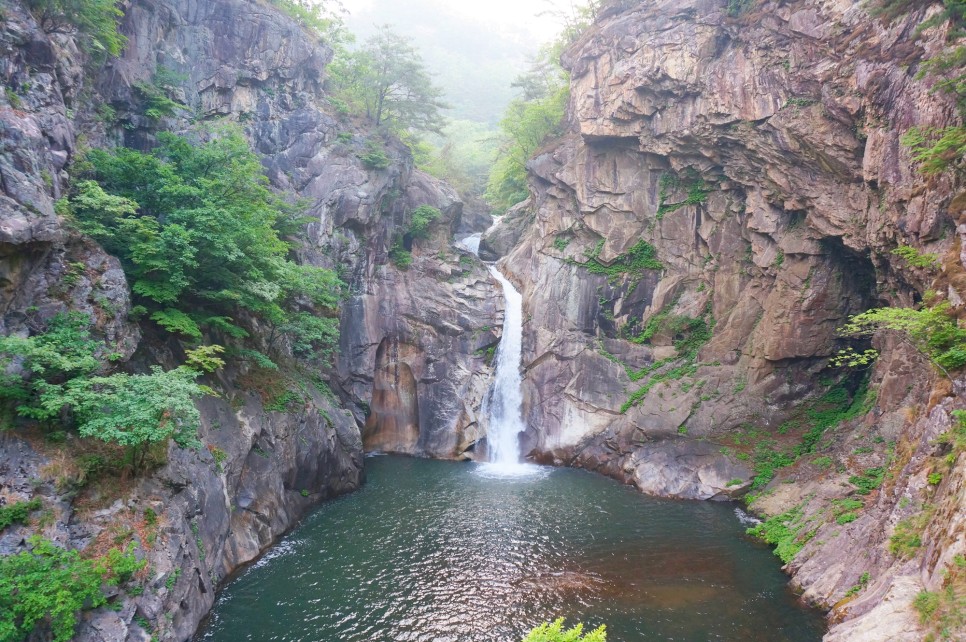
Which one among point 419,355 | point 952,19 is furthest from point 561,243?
point 952,19

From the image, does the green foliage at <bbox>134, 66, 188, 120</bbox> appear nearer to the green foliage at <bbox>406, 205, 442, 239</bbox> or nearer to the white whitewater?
the green foliage at <bbox>406, 205, 442, 239</bbox>

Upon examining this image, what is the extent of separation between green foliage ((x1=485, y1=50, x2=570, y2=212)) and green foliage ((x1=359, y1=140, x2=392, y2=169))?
8358 millimetres

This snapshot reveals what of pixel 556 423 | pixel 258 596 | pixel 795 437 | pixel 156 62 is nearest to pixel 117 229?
pixel 258 596

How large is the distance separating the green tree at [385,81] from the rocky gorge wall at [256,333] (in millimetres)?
2794

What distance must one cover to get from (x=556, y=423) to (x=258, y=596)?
1549 centimetres

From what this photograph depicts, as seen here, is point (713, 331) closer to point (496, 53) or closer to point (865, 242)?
point (865, 242)

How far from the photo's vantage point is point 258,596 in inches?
479

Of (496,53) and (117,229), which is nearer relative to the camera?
(117,229)

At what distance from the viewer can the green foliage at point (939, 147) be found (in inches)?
433

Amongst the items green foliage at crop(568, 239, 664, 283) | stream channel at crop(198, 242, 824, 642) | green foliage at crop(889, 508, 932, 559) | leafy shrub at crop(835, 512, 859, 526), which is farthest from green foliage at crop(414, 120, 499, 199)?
green foliage at crop(889, 508, 932, 559)

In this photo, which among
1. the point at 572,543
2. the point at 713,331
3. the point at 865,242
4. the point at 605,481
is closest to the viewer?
the point at 572,543

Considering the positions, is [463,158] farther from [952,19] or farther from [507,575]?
[507,575]

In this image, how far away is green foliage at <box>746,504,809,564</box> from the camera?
47.5 feet

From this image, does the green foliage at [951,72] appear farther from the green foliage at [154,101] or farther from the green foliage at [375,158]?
the green foliage at [375,158]
